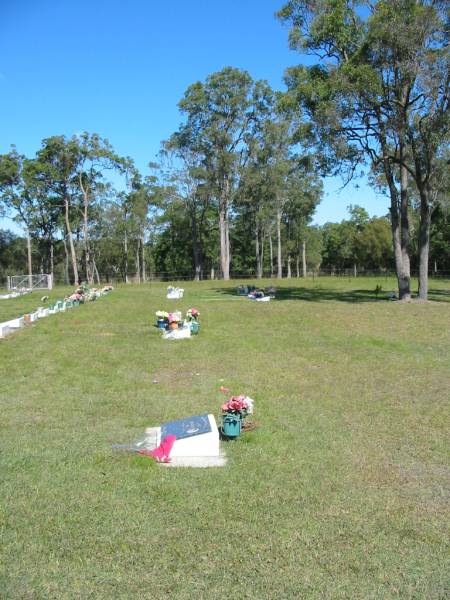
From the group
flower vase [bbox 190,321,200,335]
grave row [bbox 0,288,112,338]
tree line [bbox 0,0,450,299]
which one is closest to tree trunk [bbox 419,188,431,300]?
tree line [bbox 0,0,450,299]

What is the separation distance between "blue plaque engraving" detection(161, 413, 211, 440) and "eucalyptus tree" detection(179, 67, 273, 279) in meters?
42.8

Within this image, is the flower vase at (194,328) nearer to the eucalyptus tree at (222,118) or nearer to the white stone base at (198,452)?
the white stone base at (198,452)

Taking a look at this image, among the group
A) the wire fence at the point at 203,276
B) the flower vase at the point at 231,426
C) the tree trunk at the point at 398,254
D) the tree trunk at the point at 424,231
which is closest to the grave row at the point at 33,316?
the flower vase at the point at 231,426

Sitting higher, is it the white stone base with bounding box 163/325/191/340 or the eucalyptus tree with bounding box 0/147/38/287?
the eucalyptus tree with bounding box 0/147/38/287

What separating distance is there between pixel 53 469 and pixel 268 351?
686 cm

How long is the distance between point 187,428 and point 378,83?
1644 cm

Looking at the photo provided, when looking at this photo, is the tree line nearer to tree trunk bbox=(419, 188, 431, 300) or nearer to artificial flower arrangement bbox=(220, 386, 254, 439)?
tree trunk bbox=(419, 188, 431, 300)

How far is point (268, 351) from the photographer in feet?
37.0

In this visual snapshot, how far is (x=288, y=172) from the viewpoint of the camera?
155 ft

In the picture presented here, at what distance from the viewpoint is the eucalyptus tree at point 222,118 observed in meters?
45.7

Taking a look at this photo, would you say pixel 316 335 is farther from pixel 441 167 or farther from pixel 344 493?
pixel 441 167

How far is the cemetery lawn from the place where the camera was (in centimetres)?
329

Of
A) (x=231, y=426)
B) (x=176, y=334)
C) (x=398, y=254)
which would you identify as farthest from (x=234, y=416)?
(x=398, y=254)

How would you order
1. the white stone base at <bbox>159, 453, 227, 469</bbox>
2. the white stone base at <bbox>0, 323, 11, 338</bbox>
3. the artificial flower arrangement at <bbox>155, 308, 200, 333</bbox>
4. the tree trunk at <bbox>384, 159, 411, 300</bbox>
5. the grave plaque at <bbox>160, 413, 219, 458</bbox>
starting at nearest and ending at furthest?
the white stone base at <bbox>159, 453, 227, 469</bbox> → the grave plaque at <bbox>160, 413, 219, 458</bbox> → the artificial flower arrangement at <bbox>155, 308, 200, 333</bbox> → the white stone base at <bbox>0, 323, 11, 338</bbox> → the tree trunk at <bbox>384, 159, 411, 300</bbox>
